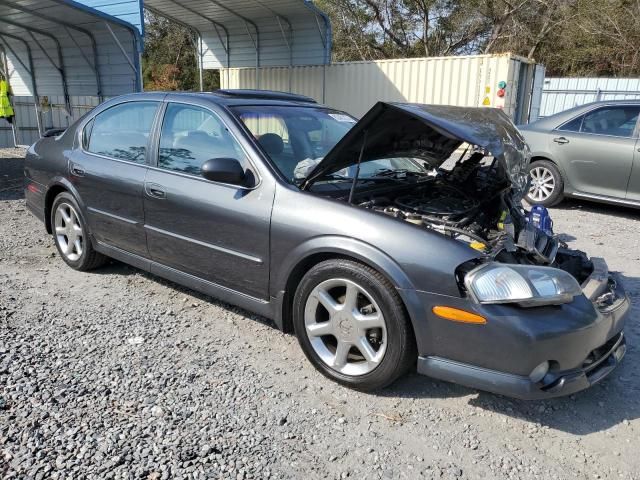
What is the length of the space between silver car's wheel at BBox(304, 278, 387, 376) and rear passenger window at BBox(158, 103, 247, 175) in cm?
103

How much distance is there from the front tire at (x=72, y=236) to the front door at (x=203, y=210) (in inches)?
39.7

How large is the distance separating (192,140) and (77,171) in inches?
54.1

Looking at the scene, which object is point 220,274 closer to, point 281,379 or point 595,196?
→ point 281,379

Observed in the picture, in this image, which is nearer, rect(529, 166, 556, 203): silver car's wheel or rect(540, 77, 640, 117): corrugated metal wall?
rect(529, 166, 556, 203): silver car's wheel

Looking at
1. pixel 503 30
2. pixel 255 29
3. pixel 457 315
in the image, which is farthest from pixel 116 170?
pixel 503 30

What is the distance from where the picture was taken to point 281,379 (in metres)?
3.03

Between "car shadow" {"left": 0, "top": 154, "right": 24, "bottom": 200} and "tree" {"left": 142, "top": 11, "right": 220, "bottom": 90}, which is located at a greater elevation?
"tree" {"left": 142, "top": 11, "right": 220, "bottom": 90}

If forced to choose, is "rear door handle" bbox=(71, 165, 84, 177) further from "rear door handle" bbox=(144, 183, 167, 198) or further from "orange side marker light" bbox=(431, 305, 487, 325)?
"orange side marker light" bbox=(431, 305, 487, 325)

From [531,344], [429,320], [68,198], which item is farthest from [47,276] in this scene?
[531,344]

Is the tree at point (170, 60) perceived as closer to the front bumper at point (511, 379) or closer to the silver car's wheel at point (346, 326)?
the silver car's wheel at point (346, 326)

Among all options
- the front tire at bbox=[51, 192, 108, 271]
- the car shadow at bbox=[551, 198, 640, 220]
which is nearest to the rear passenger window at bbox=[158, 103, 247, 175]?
the front tire at bbox=[51, 192, 108, 271]

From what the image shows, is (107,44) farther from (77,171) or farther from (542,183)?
(542,183)

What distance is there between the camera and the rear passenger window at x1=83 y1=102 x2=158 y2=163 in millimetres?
3936

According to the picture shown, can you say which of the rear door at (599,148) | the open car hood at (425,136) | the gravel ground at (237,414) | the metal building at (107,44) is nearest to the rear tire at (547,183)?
the rear door at (599,148)
